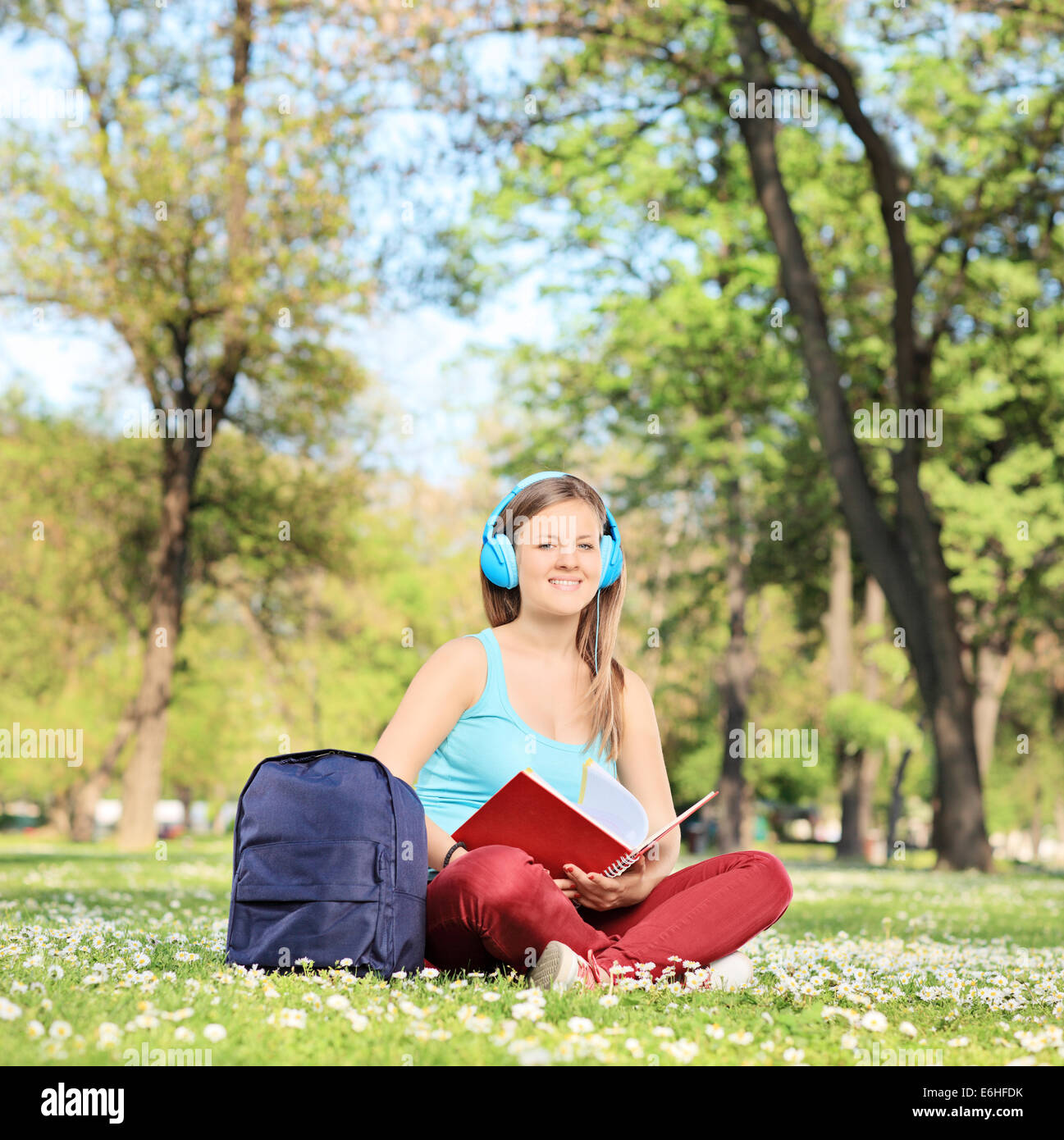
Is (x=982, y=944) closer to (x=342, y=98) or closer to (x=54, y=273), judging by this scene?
(x=342, y=98)

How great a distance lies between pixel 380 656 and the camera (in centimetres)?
3772

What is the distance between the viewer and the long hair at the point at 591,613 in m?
4.67

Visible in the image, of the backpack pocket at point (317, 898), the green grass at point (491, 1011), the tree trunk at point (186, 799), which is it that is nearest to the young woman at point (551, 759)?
the green grass at point (491, 1011)

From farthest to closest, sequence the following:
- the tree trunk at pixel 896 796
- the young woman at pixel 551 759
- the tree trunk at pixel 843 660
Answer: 1. the tree trunk at pixel 896 796
2. the tree trunk at pixel 843 660
3. the young woman at pixel 551 759

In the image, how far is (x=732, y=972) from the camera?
4.29 metres

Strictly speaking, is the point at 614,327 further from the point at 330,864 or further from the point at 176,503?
the point at 330,864

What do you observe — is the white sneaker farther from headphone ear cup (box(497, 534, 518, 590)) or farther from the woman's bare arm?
headphone ear cup (box(497, 534, 518, 590))

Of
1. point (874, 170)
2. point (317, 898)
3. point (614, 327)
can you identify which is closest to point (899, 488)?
point (874, 170)

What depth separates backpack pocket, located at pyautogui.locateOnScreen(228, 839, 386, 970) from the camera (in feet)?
12.5

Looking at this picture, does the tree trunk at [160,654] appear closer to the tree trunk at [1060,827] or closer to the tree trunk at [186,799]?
the tree trunk at [186,799]

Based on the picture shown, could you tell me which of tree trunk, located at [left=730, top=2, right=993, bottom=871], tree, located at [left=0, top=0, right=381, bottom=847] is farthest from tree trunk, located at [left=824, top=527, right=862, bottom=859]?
tree, located at [left=0, top=0, right=381, bottom=847]

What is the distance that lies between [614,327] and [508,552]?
793 inches

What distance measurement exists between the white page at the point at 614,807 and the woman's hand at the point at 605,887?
6.2 inches
